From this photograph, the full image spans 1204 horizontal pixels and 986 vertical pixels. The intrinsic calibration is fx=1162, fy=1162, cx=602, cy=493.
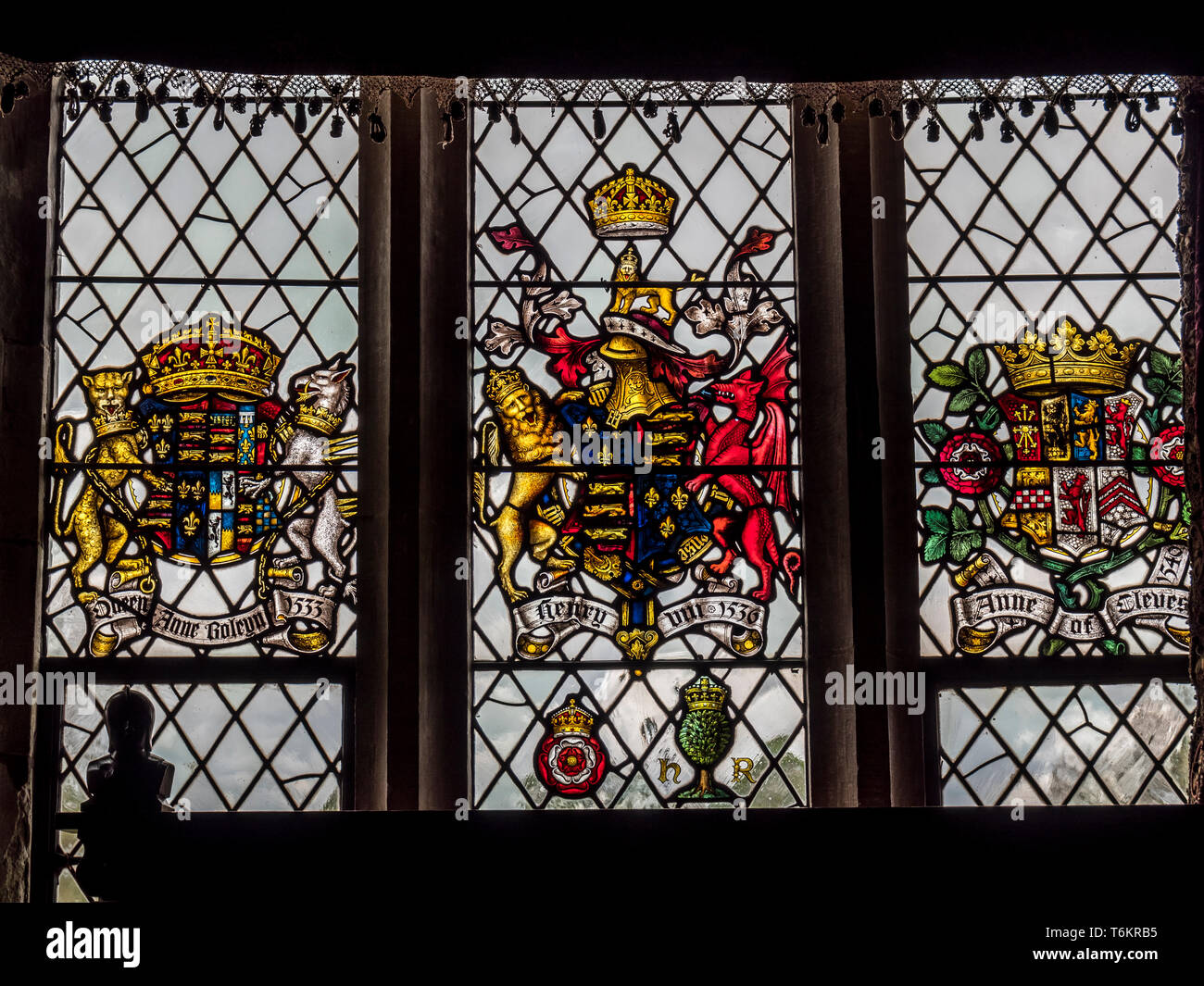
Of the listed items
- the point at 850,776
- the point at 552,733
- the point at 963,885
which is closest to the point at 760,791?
the point at 850,776

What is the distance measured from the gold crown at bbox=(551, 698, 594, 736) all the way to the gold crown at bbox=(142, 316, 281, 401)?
1.08 metres

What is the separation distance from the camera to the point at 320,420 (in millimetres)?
2887

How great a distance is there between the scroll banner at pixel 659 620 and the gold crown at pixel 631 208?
959 mm

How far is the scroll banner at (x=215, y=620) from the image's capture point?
279 centimetres

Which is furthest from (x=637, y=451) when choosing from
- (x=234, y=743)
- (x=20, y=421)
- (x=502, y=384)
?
(x=20, y=421)

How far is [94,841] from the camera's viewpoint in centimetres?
173

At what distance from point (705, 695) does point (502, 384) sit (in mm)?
916

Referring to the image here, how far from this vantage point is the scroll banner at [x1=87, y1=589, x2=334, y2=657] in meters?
2.79

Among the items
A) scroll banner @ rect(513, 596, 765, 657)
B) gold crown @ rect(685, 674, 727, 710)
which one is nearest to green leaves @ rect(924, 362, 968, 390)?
scroll banner @ rect(513, 596, 765, 657)

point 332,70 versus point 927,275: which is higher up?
point 332,70

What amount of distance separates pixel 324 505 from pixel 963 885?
1767 mm

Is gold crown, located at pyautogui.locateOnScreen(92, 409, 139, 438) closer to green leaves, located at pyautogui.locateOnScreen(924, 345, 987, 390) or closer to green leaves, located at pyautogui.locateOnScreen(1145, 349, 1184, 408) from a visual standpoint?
green leaves, located at pyautogui.locateOnScreen(924, 345, 987, 390)

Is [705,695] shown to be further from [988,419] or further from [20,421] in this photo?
[20,421]

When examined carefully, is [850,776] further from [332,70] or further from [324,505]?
[332,70]
